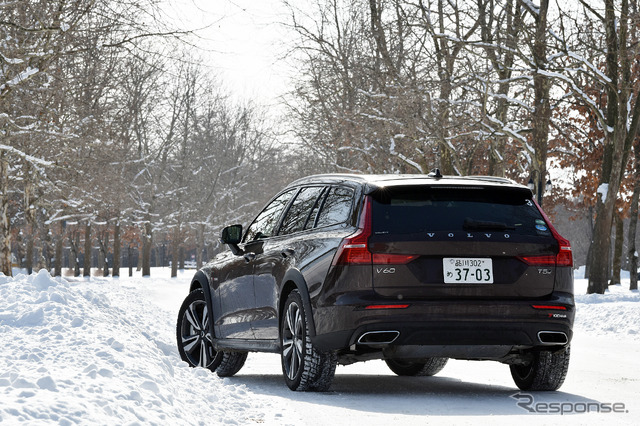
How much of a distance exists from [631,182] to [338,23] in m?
13.4

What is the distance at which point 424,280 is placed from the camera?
7070mm

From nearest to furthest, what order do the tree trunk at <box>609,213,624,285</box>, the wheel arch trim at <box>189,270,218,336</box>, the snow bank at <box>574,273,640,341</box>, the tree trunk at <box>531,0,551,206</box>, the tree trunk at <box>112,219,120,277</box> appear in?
the wheel arch trim at <box>189,270,218,336</box> → the snow bank at <box>574,273,640,341</box> → the tree trunk at <box>531,0,551,206</box> → the tree trunk at <box>609,213,624,285</box> → the tree trunk at <box>112,219,120,277</box>

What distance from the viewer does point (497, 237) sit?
7.23 metres

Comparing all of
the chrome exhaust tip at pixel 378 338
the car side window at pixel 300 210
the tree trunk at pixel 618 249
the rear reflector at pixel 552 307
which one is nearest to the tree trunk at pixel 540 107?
the tree trunk at pixel 618 249

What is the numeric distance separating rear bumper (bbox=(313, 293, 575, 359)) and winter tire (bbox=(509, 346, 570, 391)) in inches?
21.3

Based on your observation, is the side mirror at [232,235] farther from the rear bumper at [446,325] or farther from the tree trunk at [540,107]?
the tree trunk at [540,107]

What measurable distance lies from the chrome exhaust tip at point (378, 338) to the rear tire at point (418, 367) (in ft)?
7.72

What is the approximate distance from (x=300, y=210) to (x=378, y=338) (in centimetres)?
175

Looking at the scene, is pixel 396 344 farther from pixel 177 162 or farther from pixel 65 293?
pixel 177 162

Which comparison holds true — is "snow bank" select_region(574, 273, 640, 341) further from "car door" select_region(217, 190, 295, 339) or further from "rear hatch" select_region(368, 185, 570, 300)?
"rear hatch" select_region(368, 185, 570, 300)

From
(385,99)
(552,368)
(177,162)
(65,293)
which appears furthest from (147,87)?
(552,368)

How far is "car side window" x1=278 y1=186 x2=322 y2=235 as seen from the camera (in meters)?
8.29

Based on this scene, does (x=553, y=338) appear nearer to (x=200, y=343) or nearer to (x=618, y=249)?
(x=200, y=343)

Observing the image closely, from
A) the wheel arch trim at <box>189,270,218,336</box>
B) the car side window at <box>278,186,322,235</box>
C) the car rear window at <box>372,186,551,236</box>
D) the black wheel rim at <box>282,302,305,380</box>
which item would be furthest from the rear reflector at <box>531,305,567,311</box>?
the wheel arch trim at <box>189,270,218,336</box>
